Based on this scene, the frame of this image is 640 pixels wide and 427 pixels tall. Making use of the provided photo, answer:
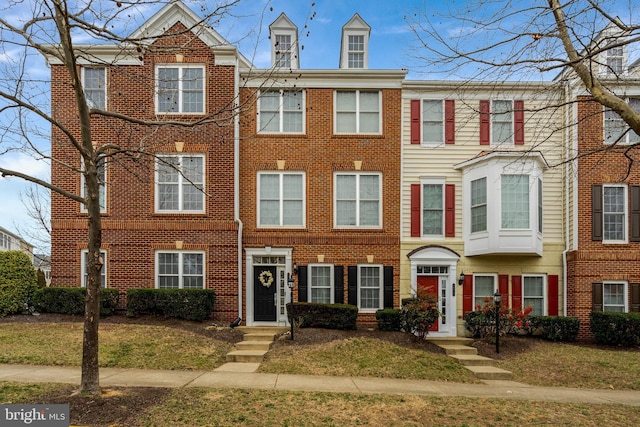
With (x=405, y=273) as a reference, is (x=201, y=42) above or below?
above

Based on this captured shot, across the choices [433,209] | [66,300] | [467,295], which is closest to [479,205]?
[433,209]

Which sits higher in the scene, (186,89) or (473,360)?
(186,89)

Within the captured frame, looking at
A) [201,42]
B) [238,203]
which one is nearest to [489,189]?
[238,203]

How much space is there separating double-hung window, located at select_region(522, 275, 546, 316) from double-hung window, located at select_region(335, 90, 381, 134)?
23.6 feet

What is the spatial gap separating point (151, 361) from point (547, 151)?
13833 mm

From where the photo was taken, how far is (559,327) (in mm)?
14398

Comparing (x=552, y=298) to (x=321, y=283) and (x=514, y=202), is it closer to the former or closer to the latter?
(x=514, y=202)

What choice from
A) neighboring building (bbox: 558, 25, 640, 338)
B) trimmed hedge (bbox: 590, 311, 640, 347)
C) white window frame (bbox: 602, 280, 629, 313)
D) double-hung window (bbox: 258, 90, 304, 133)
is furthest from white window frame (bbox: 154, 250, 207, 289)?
white window frame (bbox: 602, 280, 629, 313)

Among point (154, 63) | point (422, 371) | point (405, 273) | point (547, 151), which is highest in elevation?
point (154, 63)

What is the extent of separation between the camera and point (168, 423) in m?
5.96

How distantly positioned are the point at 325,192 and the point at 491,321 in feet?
21.6

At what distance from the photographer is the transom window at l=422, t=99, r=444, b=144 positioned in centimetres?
1564

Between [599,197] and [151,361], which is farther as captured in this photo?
[599,197]

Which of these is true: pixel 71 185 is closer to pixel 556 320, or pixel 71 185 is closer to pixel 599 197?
pixel 556 320
